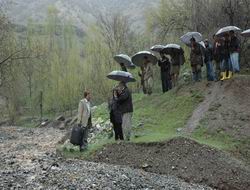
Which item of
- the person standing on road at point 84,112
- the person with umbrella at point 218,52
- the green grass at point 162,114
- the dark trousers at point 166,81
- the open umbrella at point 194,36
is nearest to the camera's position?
the person standing on road at point 84,112

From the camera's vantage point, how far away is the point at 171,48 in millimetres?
24047

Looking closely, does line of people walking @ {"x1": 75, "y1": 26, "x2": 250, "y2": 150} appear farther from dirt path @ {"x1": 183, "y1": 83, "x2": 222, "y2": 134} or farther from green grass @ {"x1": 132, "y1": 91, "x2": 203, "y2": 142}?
green grass @ {"x1": 132, "y1": 91, "x2": 203, "y2": 142}

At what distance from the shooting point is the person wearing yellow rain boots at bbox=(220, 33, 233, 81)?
21750mm

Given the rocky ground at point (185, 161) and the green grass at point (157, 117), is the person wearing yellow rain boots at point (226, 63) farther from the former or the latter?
the rocky ground at point (185, 161)

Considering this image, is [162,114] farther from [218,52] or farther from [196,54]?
[218,52]

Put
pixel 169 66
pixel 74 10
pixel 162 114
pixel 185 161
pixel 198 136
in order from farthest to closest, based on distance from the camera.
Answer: pixel 74 10
pixel 169 66
pixel 162 114
pixel 198 136
pixel 185 161

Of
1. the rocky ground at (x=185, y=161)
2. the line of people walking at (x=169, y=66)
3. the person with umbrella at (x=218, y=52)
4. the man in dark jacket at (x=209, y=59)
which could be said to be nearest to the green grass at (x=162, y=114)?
the line of people walking at (x=169, y=66)

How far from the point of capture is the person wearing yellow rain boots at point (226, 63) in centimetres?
2175

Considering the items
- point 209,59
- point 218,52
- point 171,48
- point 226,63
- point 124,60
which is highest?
point 171,48

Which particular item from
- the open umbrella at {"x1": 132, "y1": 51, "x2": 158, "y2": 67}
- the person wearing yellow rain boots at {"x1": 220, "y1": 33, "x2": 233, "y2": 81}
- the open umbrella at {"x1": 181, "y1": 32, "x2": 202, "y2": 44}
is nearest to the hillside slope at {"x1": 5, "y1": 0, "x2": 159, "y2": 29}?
the open umbrella at {"x1": 132, "y1": 51, "x2": 158, "y2": 67}

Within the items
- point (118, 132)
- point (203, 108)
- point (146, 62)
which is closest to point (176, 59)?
point (146, 62)

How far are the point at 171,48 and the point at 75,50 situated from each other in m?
45.7

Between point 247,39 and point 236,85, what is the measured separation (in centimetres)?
767

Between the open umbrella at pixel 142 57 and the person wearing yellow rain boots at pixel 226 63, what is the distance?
3.43 m
